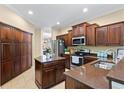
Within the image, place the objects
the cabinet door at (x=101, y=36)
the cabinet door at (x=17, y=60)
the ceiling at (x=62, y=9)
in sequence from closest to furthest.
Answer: the ceiling at (x=62, y=9), the cabinet door at (x=101, y=36), the cabinet door at (x=17, y=60)

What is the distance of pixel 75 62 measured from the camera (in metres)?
5.25

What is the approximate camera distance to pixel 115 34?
381 cm

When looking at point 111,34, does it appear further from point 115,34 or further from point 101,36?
point 101,36

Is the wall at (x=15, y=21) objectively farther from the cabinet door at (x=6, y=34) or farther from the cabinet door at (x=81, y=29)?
the cabinet door at (x=81, y=29)

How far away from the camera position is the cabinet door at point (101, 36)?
13.7ft

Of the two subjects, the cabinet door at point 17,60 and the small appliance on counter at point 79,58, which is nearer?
the cabinet door at point 17,60

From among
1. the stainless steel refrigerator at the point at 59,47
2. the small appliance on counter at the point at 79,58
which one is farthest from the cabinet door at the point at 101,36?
the stainless steel refrigerator at the point at 59,47

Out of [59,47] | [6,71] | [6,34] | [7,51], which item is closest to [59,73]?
[6,71]

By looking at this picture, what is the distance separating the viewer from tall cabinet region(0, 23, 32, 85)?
11.9ft

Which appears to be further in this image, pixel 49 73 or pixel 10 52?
pixel 10 52

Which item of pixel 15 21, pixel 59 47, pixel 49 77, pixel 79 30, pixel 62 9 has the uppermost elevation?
pixel 62 9

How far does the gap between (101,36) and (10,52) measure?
3505mm

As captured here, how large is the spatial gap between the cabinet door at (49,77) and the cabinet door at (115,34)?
2.28 meters

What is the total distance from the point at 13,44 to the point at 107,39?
359 cm
